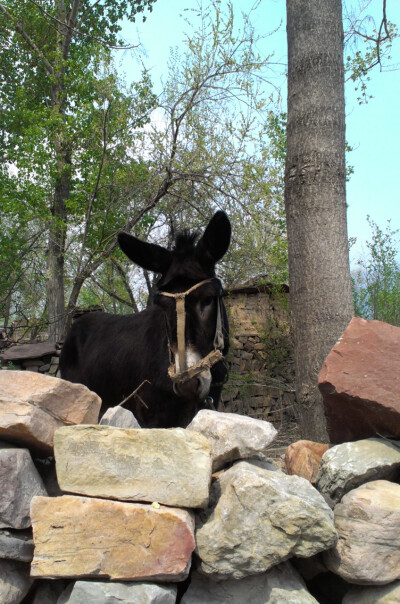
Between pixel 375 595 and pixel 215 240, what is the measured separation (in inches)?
112

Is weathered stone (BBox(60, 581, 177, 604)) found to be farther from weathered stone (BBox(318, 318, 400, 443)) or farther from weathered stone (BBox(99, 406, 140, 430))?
weathered stone (BBox(318, 318, 400, 443))

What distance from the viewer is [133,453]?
2.29 metres

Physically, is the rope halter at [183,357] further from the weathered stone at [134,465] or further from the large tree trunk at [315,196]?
the weathered stone at [134,465]

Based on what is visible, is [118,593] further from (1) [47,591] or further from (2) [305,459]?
(2) [305,459]

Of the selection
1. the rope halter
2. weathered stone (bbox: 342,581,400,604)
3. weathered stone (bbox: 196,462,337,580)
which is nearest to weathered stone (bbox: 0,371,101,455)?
weathered stone (bbox: 196,462,337,580)

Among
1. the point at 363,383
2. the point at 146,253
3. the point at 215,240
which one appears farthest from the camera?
the point at 146,253

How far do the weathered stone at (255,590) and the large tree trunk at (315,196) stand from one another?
4.56 ft

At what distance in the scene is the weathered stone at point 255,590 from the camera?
86.4 inches

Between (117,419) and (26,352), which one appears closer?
(117,419)

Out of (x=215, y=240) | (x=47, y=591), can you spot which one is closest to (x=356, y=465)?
(x=47, y=591)

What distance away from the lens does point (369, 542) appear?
2.26 m

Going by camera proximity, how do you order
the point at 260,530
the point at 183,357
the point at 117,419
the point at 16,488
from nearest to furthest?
the point at 260,530
the point at 16,488
the point at 117,419
the point at 183,357

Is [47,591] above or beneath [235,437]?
beneath

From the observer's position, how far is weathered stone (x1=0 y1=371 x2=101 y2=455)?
240 cm
